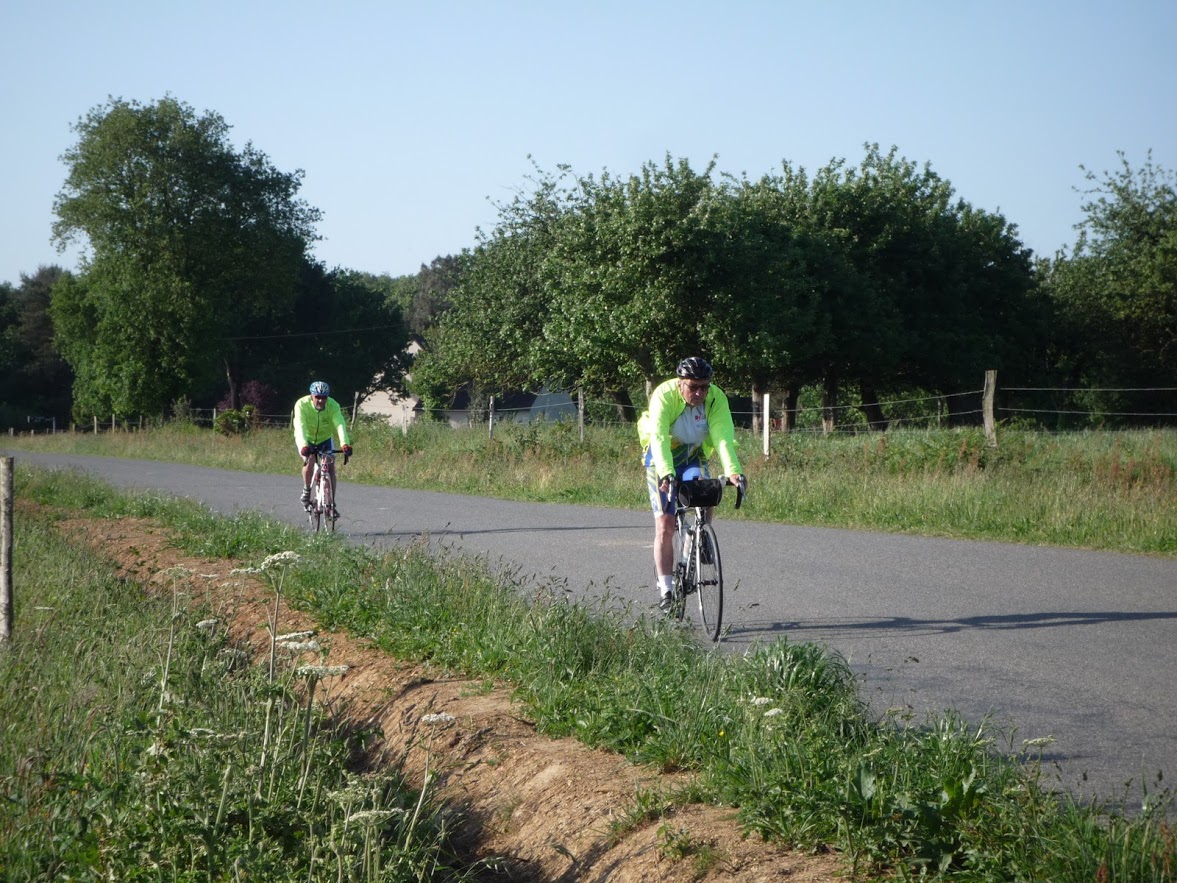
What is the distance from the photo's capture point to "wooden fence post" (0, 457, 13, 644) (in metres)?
7.69

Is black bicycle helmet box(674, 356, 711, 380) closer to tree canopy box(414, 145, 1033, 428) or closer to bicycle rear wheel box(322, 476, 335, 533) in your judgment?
bicycle rear wheel box(322, 476, 335, 533)

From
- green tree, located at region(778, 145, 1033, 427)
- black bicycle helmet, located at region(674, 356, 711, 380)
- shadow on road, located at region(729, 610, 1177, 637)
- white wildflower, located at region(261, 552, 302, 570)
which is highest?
green tree, located at region(778, 145, 1033, 427)

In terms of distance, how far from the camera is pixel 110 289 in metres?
61.2

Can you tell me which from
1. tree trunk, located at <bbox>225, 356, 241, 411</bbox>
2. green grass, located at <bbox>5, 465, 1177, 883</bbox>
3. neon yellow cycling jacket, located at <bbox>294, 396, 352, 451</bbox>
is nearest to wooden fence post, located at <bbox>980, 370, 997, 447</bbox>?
neon yellow cycling jacket, located at <bbox>294, 396, 352, 451</bbox>

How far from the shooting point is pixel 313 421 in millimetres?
15109

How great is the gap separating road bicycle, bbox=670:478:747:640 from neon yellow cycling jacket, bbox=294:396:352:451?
736 cm

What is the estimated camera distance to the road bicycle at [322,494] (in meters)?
14.9

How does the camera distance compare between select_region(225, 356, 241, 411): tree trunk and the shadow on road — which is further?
select_region(225, 356, 241, 411): tree trunk

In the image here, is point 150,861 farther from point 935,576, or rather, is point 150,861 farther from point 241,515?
point 241,515

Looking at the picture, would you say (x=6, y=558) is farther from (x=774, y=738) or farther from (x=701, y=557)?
(x=774, y=738)

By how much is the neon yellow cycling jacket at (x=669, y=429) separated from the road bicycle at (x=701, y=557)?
0.16 meters

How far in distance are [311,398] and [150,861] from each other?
431 inches

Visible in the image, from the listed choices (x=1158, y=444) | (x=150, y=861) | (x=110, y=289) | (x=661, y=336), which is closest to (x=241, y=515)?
(x=150, y=861)

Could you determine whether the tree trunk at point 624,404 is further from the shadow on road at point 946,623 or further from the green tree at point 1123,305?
the shadow on road at point 946,623
